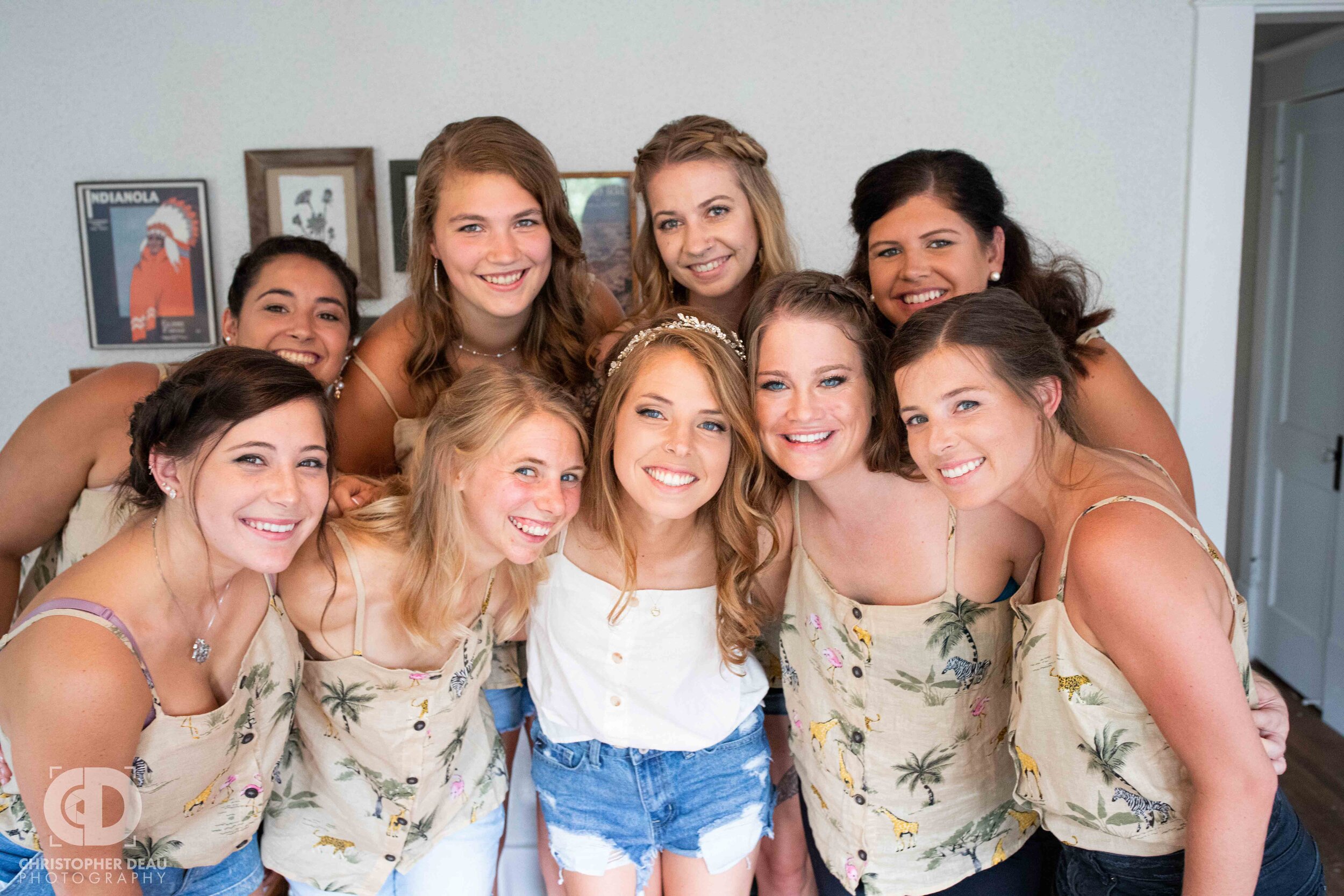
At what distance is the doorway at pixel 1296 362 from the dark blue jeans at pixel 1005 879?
2.90m

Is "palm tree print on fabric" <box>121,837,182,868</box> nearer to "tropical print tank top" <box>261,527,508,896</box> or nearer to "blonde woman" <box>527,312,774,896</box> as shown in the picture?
"tropical print tank top" <box>261,527,508,896</box>

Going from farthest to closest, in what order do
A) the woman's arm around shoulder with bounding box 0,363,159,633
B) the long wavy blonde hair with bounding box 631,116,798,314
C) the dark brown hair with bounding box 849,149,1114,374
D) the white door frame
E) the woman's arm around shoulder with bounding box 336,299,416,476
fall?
the white door frame → the woman's arm around shoulder with bounding box 336,299,416,476 → the long wavy blonde hair with bounding box 631,116,798,314 → the dark brown hair with bounding box 849,149,1114,374 → the woman's arm around shoulder with bounding box 0,363,159,633

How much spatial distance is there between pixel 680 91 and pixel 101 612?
280 cm

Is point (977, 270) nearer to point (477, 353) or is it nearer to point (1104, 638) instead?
point (1104, 638)

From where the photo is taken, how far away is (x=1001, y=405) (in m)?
1.58

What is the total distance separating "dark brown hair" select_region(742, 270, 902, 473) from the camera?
182 cm

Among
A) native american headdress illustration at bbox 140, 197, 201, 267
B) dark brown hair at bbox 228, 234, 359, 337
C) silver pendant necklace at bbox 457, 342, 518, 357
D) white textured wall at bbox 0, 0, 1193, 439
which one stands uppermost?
white textured wall at bbox 0, 0, 1193, 439

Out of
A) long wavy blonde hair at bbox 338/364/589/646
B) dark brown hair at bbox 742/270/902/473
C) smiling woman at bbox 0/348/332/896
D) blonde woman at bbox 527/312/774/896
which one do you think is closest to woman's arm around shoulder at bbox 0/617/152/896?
smiling woman at bbox 0/348/332/896

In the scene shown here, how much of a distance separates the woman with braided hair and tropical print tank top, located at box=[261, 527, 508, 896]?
3.06 feet

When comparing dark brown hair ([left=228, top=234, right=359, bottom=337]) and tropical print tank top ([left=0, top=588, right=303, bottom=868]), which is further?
dark brown hair ([left=228, top=234, right=359, bottom=337])

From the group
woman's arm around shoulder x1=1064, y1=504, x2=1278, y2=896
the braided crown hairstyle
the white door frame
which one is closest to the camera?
woman's arm around shoulder x1=1064, y1=504, x2=1278, y2=896

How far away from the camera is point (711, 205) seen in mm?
2186

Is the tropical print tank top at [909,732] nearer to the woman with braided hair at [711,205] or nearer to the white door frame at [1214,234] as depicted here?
the woman with braided hair at [711,205]

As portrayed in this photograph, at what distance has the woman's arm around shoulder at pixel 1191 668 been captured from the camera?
1.33 metres
